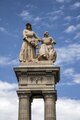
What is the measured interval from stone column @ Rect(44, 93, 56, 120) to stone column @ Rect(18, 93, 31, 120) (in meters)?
1.42

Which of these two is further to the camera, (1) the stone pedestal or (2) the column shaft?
(1) the stone pedestal

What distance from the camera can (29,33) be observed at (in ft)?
130

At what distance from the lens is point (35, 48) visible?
3947 centimetres

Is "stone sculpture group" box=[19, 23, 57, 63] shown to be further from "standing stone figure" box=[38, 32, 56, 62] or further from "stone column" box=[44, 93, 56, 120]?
"stone column" box=[44, 93, 56, 120]

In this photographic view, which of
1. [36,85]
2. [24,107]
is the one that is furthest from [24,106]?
[36,85]

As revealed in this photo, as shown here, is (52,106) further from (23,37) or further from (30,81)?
(23,37)

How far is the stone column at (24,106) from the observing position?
36466 millimetres

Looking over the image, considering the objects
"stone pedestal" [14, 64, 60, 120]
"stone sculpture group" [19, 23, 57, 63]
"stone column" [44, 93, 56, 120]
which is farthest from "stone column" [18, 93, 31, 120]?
"stone sculpture group" [19, 23, 57, 63]

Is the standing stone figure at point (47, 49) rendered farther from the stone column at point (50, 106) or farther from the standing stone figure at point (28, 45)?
the stone column at point (50, 106)

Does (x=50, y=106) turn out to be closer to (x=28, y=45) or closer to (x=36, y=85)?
(x=36, y=85)

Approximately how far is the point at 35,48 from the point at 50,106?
18.9 feet

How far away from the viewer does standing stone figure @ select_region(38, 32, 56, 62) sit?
127ft

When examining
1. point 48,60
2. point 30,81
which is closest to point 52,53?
point 48,60

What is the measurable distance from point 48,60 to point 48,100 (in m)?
3.65
